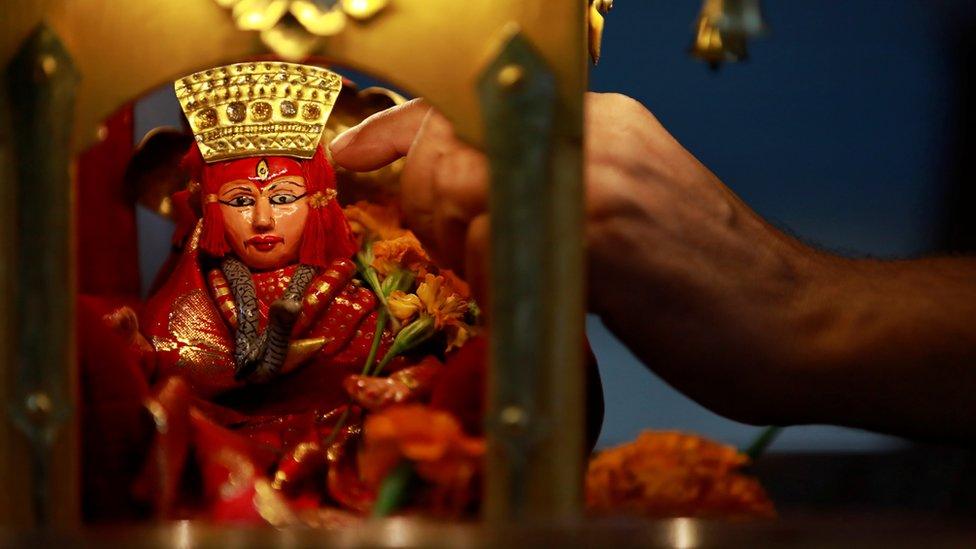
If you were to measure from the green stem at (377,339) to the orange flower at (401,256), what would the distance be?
0.19 feet

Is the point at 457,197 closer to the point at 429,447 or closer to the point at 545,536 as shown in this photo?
the point at 429,447

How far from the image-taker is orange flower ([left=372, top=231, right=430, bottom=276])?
1739 millimetres

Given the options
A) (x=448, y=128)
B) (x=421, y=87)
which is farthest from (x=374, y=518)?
(x=448, y=128)

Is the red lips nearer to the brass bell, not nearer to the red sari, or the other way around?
the red sari

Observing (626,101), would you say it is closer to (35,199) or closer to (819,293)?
(819,293)

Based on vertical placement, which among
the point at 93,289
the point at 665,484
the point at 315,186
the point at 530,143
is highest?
the point at 530,143

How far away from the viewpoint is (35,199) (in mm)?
1271

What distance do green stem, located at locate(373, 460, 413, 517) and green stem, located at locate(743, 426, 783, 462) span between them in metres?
0.44

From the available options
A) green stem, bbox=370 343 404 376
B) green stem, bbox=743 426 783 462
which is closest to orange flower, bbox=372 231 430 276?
green stem, bbox=370 343 404 376

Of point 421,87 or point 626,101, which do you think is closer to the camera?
point 421,87

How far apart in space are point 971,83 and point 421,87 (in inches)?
32.0

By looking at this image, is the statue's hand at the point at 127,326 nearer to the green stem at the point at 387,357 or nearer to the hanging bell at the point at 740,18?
the green stem at the point at 387,357

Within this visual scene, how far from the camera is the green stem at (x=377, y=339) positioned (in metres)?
1.68

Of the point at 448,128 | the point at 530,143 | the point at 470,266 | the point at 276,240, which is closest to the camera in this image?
the point at 530,143
